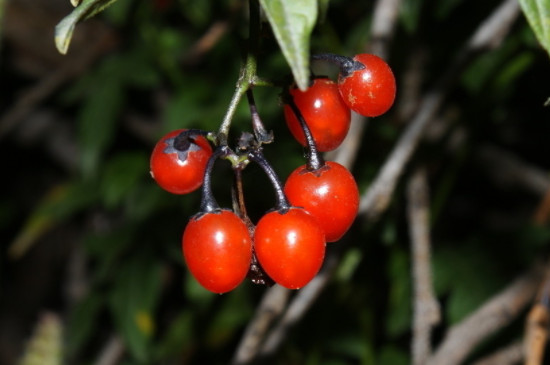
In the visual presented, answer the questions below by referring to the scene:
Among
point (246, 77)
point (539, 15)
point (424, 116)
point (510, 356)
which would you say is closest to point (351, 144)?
point (424, 116)

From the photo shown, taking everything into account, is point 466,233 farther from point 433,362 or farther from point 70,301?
point 70,301

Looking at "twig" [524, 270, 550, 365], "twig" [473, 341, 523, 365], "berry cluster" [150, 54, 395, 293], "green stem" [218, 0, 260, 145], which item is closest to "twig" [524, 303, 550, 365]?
"twig" [524, 270, 550, 365]

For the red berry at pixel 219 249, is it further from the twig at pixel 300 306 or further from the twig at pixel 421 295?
the twig at pixel 421 295

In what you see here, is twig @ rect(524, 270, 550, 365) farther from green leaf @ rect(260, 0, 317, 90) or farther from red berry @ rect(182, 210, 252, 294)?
green leaf @ rect(260, 0, 317, 90)

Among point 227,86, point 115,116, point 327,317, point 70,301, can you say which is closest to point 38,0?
point 115,116

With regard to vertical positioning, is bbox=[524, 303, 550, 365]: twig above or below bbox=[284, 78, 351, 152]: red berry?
below

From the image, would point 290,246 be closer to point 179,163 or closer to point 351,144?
point 179,163
